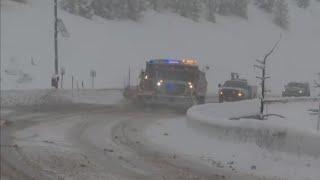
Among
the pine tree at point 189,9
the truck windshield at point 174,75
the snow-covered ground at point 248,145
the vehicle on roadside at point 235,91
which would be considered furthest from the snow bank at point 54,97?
the pine tree at point 189,9

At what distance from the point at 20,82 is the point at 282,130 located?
35964 millimetres

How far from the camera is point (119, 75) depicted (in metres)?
58.5

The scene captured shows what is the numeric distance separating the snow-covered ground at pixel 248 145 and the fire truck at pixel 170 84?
1045 centimetres

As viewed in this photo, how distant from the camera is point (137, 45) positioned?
6756cm

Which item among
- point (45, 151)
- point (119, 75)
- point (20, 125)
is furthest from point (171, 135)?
point (119, 75)

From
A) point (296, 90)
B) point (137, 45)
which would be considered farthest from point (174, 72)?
point (137, 45)

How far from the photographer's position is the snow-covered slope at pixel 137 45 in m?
54.3

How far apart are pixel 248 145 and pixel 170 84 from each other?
15.9m

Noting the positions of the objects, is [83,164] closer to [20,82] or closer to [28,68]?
[20,82]

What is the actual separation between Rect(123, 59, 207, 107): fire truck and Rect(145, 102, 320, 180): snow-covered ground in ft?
34.3

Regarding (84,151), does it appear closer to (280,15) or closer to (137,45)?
(137,45)

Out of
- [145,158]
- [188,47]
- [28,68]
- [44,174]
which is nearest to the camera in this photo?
[44,174]

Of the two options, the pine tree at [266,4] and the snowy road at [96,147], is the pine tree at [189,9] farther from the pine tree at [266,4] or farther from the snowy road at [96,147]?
the snowy road at [96,147]

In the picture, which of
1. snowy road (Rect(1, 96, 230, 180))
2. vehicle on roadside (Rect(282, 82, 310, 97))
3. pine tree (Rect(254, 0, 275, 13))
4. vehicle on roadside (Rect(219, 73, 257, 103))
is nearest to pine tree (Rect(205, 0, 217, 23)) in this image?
pine tree (Rect(254, 0, 275, 13))
